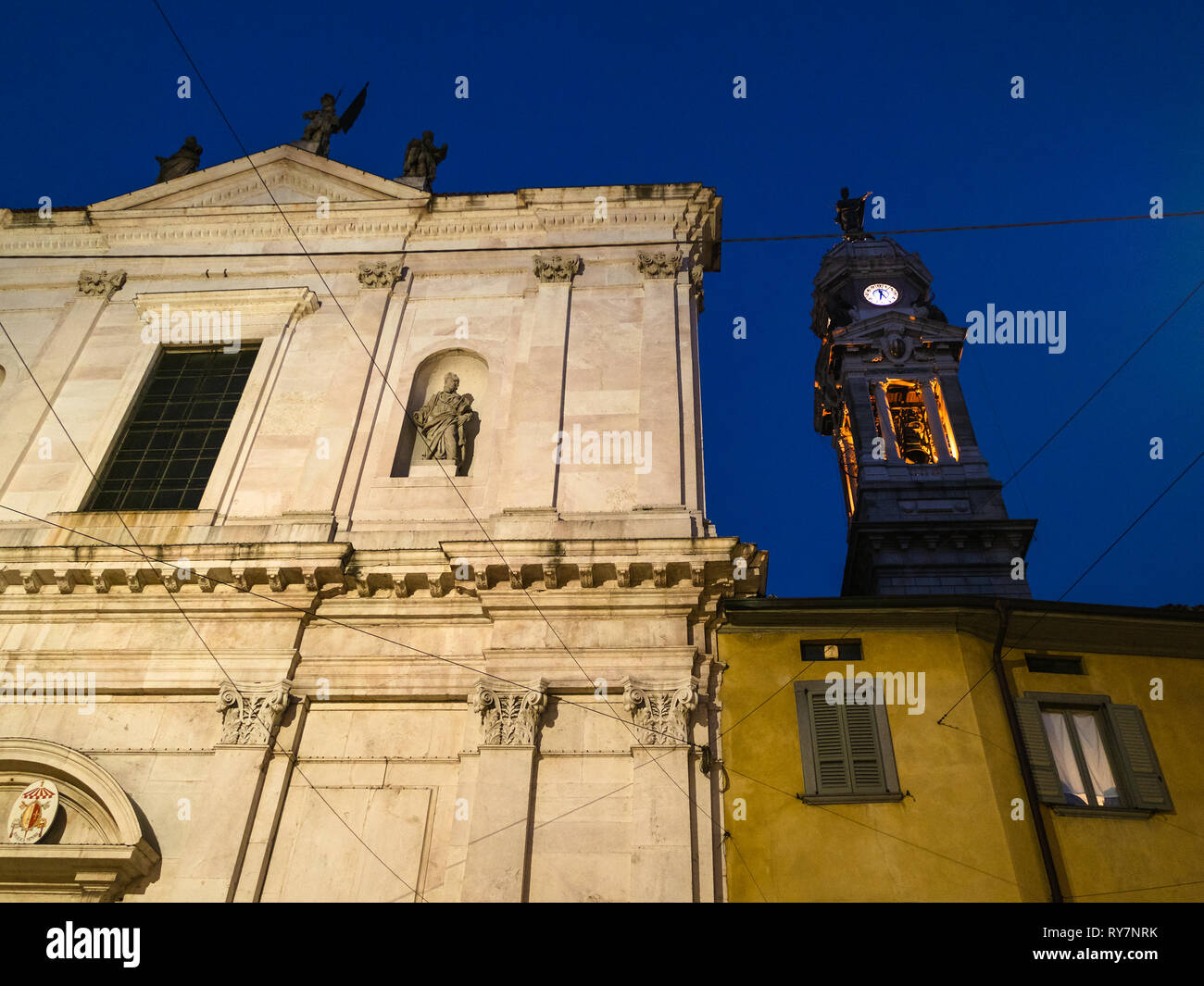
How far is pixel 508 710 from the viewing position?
43.4 ft

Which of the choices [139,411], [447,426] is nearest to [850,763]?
[447,426]

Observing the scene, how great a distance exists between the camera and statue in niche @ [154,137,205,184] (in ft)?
75.6

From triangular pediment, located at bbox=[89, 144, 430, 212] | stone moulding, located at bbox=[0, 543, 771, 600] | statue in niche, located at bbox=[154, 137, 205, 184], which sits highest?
statue in niche, located at bbox=[154, 137, 205, 184]

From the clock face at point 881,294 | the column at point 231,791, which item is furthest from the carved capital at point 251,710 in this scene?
the clock face at point 881,294

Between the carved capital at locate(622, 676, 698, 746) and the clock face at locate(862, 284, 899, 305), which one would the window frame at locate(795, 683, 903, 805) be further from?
the clock face at locate(862, 284, 899, 305)

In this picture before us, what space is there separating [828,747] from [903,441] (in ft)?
81.9

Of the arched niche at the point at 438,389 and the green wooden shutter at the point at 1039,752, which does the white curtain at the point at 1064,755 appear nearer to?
the green wooden shutter at the point at 1039,752

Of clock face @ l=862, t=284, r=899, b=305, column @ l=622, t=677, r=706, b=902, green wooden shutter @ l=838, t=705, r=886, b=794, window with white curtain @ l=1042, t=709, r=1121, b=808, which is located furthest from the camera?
clock face @ l=862, t=284, r=899, b=305

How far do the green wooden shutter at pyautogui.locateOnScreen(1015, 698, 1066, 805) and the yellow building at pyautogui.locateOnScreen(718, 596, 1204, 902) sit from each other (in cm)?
2

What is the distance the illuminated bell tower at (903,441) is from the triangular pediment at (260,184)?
15967mm

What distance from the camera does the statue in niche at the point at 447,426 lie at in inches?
671

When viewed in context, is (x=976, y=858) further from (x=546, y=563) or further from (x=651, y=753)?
(x=546, y=563)

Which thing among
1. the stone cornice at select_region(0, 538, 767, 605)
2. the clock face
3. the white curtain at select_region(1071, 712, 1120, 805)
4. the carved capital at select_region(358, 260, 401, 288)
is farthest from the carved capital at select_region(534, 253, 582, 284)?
the clock face
